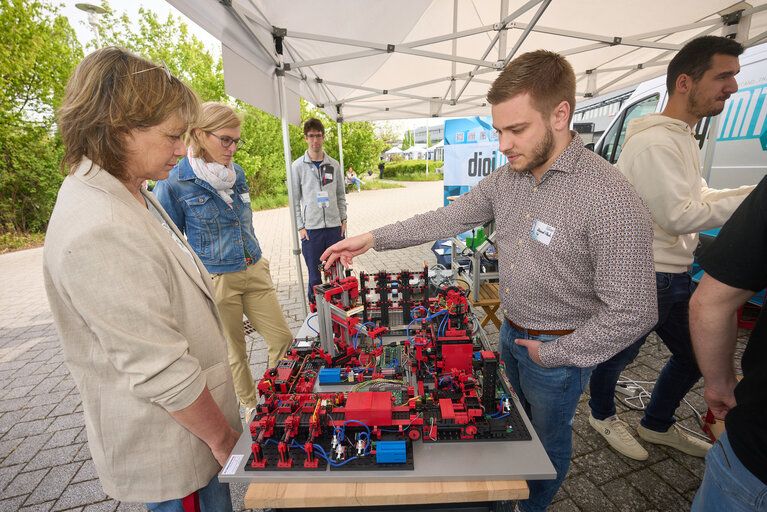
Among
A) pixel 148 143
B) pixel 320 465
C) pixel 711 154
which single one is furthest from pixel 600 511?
pixel 711 154

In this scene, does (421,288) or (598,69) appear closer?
(421,288)

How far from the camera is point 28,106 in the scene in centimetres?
1292

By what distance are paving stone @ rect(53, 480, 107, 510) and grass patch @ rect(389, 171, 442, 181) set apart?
31057 mm

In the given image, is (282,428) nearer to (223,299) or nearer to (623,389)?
(223,299)

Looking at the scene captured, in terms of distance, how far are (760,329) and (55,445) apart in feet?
16.8

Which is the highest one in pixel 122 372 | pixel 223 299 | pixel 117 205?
pixel 117 205

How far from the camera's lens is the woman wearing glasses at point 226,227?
2.65 meters

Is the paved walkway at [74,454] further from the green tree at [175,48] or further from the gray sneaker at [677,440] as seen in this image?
the green tree at [175,48]

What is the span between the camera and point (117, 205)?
1139 millimetres

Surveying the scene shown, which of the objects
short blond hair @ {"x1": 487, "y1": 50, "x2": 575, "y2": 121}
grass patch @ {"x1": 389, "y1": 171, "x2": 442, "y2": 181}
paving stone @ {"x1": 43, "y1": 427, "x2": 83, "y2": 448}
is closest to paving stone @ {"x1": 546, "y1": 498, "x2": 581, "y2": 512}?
short blond hair @ {"x1": 487, "y1": 50, "x2": 575, "y2": 121}

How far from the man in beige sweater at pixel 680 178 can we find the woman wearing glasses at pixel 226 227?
291 centimetres

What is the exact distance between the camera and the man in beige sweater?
6.68 ft

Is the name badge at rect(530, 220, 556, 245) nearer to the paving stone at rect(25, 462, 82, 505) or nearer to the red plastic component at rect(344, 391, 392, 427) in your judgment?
the red plastic component at rect(344, 391, 392, 427)

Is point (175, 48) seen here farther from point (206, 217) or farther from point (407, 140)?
point (407, 140)
